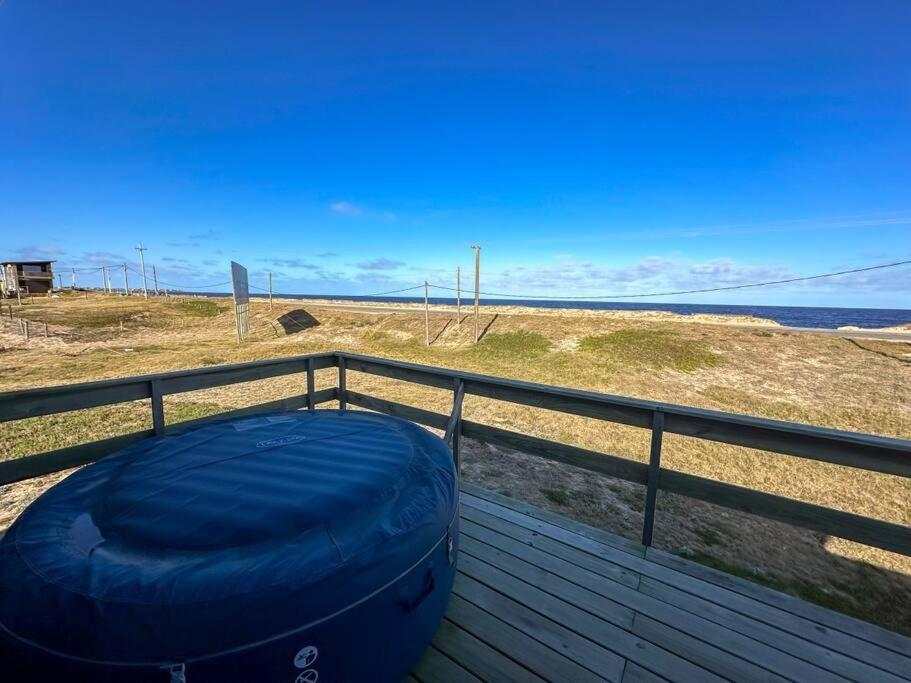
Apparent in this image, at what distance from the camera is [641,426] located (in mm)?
2418

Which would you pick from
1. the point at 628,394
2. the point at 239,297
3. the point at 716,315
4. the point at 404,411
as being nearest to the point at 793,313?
the point at 716,315

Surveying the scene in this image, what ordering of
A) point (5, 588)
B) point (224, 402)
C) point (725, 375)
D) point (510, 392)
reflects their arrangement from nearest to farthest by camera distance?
point (5, 588), point (510, 392), point (224, 402), point (725, 375)

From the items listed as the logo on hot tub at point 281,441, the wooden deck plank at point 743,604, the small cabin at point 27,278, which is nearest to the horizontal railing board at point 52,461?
the logo on hot tub at point 281,441

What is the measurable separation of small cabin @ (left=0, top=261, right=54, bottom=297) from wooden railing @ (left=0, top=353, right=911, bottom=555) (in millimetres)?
48305

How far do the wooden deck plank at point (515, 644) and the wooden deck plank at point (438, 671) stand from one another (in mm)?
169

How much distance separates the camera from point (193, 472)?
1612 mm

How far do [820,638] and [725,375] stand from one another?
9.86 metres

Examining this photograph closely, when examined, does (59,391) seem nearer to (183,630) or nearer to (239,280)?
(183,630)

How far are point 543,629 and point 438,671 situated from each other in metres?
0.50

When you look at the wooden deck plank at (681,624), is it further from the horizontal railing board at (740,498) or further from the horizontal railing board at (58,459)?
the horizontal railing board at (58,459)

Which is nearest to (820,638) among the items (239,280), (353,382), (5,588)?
(5,588)

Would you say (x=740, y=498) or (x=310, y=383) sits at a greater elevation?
(x=310, y=383)

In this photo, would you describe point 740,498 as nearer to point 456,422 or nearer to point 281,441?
point 456,422

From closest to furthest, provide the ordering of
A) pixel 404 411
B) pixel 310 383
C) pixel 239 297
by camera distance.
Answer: pixel 404 411
pixel 310 383
pixel 239 297
